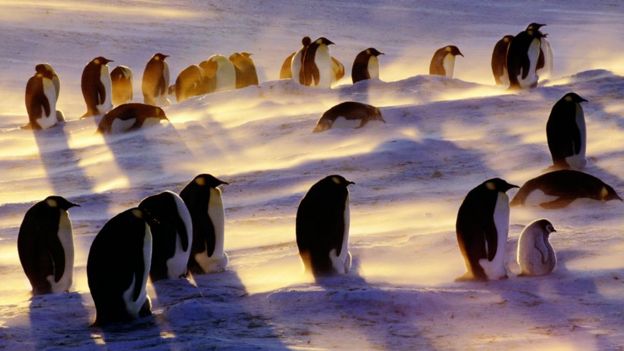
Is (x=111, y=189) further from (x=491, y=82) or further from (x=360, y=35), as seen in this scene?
(x=360, y=35)

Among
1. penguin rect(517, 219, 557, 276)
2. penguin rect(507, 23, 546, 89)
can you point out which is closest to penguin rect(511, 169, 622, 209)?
penguin rect(517, 219, 557, 276)

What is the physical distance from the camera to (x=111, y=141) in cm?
1272

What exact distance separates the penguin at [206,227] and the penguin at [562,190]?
2.38 meters

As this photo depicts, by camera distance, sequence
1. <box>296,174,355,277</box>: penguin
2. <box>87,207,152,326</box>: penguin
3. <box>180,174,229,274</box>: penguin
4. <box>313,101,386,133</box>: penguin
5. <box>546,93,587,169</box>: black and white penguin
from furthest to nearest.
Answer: <box>313,101,386,133</box>: penguin < <box>546,93,587,169</box>: black and white penguin < <box>180,174,229,274</box>: penguin < <box>296,174,355,277</box>: penguin < <box>87,207,152,326</box>: penguin

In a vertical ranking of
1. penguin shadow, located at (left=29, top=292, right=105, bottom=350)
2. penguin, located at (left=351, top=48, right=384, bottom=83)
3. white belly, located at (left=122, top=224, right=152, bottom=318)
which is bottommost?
penguin shadow, located at (left=29, top=292, right=105, bottom=350)

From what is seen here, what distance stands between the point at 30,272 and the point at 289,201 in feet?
9.59

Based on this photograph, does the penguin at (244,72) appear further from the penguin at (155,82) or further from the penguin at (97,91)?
the penguin at (97,91)

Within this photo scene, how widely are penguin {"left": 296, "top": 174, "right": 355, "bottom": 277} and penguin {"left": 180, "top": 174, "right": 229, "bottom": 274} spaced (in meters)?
0.51

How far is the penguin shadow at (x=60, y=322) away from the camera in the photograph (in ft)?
17.7

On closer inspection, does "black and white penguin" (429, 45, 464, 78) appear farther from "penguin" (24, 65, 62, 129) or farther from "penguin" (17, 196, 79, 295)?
"penguin" (17, 196, 79, 295)

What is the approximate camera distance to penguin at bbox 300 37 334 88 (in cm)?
1727

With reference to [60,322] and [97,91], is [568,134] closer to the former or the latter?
[60,322]

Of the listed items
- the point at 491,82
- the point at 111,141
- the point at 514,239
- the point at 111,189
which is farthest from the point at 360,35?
the point at 514,239

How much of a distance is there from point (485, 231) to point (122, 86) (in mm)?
11437
